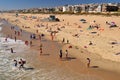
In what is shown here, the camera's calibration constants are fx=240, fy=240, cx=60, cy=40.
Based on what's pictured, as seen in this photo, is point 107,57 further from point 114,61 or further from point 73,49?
point 73,49

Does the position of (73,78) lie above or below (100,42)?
below

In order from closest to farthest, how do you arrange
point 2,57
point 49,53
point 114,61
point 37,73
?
point 37,73 → point 114,61 → point 2,57 → point 49,53

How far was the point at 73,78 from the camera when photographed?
747 inches

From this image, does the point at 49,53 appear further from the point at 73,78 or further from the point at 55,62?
the point at 73,78

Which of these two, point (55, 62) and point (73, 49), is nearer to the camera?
point (55, 62)

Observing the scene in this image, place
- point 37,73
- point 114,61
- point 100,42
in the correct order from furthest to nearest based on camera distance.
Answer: point 100,42, point 114,61, point 37,73

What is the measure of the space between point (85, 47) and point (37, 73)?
1042cm

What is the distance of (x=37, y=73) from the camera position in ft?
66.5

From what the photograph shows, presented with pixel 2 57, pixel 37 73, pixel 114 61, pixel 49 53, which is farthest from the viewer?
pixel 49 53

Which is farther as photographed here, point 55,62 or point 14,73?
point 55,62

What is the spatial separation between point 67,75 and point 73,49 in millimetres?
9822

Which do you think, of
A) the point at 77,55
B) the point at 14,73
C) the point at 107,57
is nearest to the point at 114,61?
the point at 107,57

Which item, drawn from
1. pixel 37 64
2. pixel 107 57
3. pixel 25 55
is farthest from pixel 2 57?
pixel 107 57

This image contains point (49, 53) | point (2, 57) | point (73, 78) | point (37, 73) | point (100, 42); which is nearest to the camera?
point (73, 78)
